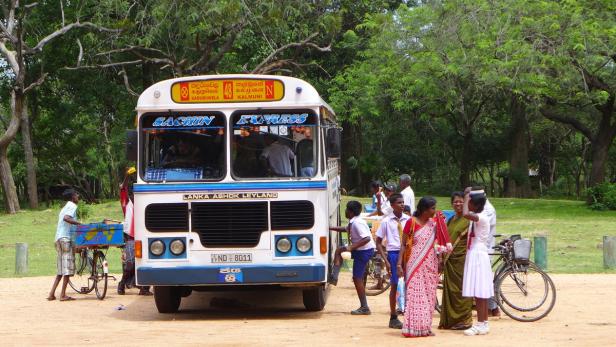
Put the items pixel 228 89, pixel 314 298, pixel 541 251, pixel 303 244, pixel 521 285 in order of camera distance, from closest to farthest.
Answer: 1. pixel 521 285
2. pixel 303 244
3. pixel 228 89
4. pixel 314 298
5. pixel 541 251

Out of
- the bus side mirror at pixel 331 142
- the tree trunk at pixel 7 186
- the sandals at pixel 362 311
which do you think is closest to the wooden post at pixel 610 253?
the sandals at pixel 362 311

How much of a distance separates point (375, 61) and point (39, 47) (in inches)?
497

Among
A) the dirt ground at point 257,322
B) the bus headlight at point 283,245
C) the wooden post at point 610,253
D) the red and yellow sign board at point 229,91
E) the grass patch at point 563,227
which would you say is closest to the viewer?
the dirt ground at point 257,322

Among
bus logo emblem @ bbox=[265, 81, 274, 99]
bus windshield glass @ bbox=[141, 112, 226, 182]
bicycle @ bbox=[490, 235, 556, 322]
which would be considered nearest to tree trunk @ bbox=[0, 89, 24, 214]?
bus windshield glass @ bbox=[141, 112, 226, 182]

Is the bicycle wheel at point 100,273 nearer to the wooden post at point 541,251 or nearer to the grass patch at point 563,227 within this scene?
the wooden post at point 541,251

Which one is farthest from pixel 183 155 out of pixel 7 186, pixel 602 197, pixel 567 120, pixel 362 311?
pixel 7 186

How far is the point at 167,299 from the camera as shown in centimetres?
1346

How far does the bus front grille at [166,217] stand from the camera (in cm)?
1256

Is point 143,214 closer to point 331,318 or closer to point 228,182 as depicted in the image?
point 228,182

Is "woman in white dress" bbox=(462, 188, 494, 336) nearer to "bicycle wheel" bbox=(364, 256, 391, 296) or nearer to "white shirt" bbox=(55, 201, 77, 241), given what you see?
"bicycle wheel" bbox=(364, 256, 391, 296)

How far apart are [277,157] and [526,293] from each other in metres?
3.57

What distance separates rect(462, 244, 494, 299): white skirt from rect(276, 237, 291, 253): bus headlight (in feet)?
7.88

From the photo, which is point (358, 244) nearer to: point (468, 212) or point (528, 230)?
point (468, 212)

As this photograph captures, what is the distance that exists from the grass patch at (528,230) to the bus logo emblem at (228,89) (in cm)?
814
